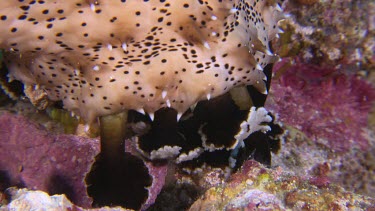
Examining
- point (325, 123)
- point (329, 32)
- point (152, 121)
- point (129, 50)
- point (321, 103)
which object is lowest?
point (325, 123)

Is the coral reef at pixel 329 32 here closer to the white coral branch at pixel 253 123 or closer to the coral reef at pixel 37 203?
the white coral branch at pixel 253 123

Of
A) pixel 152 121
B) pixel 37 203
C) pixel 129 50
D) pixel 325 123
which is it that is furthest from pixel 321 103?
pixel 37 203

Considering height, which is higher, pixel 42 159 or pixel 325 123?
pixel 42 159

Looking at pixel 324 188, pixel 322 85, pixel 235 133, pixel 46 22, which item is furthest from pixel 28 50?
pixel 322 85

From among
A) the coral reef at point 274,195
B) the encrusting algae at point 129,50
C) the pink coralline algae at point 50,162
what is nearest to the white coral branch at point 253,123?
the encrusting algae at point 129,50

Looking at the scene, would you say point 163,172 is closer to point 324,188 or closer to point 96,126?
point 96,126

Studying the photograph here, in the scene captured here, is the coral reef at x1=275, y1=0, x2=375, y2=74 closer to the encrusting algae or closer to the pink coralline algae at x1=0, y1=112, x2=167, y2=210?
the encrusting algae

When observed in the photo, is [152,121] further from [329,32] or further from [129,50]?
[329,32]
